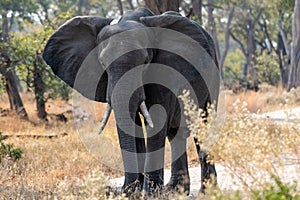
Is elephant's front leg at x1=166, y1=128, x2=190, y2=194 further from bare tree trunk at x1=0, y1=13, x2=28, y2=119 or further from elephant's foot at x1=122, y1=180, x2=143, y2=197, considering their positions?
bare tree trunk at x1=0, y1=13, x2=28, y2=119

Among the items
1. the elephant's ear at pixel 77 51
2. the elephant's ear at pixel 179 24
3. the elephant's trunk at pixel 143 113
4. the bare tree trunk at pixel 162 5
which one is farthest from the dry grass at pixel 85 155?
the bare tree trunk at pixel 162 5

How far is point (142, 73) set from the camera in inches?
213

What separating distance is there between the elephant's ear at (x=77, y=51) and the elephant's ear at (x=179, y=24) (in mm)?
464

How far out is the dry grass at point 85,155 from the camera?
3.38 meters

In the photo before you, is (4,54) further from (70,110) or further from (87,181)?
(87,181)

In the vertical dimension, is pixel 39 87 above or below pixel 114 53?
below

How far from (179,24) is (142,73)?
0.68 m

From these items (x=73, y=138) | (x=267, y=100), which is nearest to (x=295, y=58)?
(x=267, y=100)

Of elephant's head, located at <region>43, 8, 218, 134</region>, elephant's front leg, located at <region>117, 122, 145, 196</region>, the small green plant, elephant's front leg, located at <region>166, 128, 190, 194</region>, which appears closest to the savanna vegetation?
the small green plant

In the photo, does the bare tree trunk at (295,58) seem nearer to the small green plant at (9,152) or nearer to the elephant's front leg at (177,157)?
the small green plant at (9,152)

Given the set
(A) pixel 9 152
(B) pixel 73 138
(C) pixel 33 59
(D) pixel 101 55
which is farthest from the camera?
(C) pixel 33 59

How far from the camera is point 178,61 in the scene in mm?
5668

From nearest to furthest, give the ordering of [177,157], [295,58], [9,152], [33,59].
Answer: [177,157] < [9,152] < [33,59] < [295,58]

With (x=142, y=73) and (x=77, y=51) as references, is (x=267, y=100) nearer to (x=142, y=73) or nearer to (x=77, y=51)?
(x=77, y=51)
